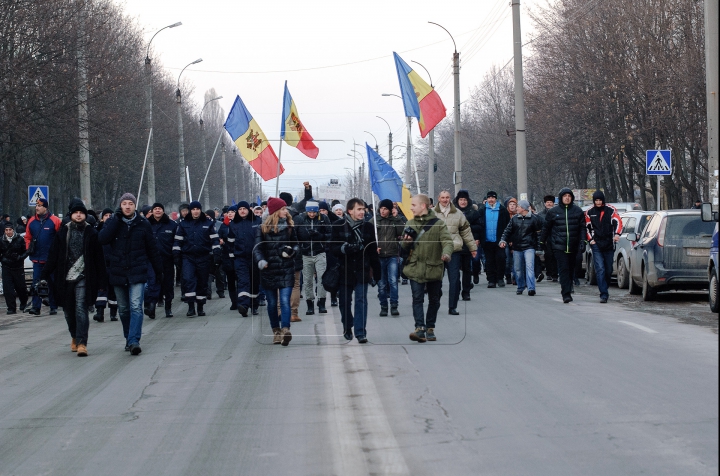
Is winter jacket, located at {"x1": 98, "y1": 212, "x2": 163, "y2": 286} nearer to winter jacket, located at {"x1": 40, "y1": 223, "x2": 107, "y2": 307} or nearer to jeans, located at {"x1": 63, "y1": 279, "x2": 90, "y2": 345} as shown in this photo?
winter jacket, located at {"x1": 40, "y1": 223, "x2": 107, "y2": 307}

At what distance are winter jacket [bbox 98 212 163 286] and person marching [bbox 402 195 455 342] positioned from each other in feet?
10.0

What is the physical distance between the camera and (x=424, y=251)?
1162 cm

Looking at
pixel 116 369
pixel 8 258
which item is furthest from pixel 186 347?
pixel 8 258

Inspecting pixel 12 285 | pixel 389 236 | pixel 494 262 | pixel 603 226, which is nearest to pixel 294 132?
pixel 494 262

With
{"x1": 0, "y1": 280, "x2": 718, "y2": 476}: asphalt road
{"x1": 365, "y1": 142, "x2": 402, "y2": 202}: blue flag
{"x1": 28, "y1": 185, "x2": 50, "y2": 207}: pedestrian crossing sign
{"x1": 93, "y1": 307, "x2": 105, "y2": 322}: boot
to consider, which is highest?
{"x1": 28, "y1": 185, "x2": 50, "y2": 207}: pedestrian crossing sign

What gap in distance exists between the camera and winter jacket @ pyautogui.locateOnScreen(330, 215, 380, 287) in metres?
11.9

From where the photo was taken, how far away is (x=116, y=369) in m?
10.5

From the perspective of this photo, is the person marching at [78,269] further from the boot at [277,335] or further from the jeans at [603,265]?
the jeans at [603,265]

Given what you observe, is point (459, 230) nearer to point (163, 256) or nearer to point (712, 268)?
point (712, 268)

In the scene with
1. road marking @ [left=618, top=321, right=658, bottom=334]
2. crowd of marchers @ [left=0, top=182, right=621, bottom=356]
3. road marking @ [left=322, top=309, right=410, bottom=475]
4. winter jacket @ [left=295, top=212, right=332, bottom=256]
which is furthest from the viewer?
road marking @ [left=618, top=321, right=658, bottom=334]

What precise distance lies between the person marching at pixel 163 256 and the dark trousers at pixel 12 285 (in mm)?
3395

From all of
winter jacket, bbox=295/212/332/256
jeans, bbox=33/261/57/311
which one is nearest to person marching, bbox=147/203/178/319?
jeans, bbox=33/261/57/311

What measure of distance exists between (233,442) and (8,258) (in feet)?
42.6

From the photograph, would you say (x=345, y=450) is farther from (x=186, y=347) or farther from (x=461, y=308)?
(x=461, y=308)
